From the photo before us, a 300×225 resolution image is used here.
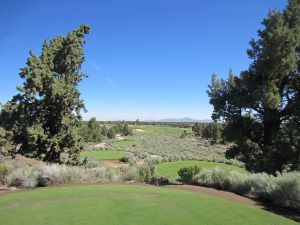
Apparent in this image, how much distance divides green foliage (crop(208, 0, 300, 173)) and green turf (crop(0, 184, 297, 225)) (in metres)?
9.08

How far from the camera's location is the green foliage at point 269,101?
18.9 meters

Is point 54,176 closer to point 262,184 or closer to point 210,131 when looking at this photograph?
point 262,184

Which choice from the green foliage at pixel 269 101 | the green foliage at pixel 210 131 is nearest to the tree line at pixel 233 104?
the green foliage at pixel 269 101

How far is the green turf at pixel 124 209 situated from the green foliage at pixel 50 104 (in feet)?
33.3

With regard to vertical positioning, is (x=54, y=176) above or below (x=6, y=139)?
below

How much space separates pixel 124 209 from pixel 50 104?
595 inches

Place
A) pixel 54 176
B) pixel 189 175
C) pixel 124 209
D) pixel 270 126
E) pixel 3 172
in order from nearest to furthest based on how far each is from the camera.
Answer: pixel 124 209 < pixel 54 176 < pixel 3 172 < pixel 189 175 < pixel 270 126

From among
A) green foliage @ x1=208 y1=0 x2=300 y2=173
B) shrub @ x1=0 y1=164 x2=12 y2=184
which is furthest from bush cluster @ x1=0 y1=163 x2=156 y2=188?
green foliage @ x1=208 y1=0 x2=300 y2=173

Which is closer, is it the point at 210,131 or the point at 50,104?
the point at 50,104

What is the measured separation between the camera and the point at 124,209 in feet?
31.5

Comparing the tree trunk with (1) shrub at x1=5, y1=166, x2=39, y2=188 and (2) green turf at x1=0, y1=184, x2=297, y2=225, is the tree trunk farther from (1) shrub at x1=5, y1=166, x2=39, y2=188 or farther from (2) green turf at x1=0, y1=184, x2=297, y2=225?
(1) shrub at x1=5, y1=166, x2=39, y2=188

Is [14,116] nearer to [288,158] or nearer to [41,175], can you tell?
[41,175]

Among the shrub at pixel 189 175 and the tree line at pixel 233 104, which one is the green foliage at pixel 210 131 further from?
the shrub at pixel 189 175

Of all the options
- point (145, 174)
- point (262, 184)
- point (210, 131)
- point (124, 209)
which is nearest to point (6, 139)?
point (145, 174)
